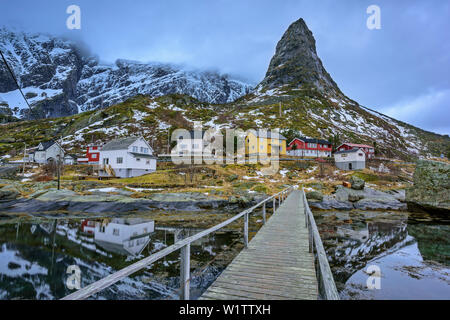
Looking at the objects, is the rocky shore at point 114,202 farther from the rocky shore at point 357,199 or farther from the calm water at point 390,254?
the calm water at point 390,254

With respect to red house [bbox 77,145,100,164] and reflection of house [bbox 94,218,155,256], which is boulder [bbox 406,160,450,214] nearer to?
reflection of house [bbox 94,218,155,256]

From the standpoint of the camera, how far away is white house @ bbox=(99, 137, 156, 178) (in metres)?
46.9

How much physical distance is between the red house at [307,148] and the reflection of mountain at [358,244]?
54450 mm

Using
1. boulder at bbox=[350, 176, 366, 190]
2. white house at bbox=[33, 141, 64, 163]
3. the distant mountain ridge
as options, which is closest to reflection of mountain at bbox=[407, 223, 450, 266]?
boulder at bbox=[350, 176, 366, 190]

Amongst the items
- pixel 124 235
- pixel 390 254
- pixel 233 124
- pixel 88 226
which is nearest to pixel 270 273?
pixel 390 254

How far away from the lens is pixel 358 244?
50.4 ft

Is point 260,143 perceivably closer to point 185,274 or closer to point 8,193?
point 8,193

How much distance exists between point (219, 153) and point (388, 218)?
2164 inches

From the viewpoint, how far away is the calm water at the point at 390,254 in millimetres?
9430

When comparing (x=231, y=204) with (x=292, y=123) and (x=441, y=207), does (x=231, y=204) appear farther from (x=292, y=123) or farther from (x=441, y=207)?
(x=292, y=123)

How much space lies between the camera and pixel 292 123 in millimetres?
110375

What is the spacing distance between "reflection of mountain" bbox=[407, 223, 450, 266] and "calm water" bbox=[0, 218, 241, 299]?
11.3 m

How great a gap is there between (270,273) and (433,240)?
1690 cm

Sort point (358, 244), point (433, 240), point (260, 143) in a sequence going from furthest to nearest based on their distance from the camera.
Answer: point (260, 143)
point (433, 240)
point (358, 244)
